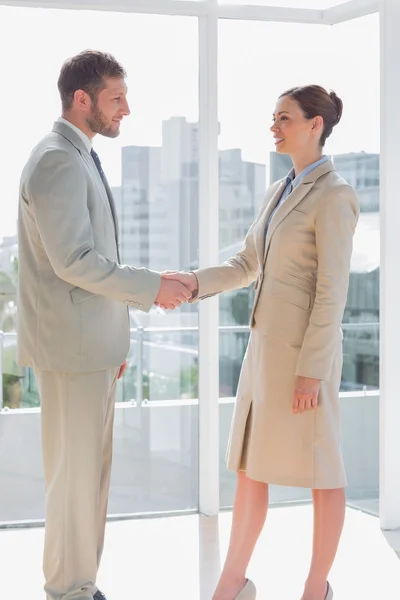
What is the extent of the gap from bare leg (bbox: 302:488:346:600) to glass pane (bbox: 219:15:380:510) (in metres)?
1.38

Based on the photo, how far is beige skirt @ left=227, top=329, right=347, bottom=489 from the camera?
2682 mm

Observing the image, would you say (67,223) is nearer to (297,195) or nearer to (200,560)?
(297,195)

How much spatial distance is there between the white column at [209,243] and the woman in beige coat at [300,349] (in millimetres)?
1176

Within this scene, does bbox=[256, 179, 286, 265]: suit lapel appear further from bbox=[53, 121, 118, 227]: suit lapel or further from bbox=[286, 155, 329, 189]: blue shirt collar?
bbox=[53, 121, 118, 227]: suit lapel

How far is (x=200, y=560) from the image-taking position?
3.40m

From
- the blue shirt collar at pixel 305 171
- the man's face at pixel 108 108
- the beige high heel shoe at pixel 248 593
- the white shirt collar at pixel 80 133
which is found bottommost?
the beige high heel shoe at pixel 248 593

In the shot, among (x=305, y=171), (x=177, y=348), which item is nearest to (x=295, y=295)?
(x=305, y=171)

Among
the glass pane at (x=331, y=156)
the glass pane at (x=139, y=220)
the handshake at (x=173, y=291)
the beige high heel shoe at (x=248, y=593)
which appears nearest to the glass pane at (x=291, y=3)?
the glass pane at (x=331, y=156)

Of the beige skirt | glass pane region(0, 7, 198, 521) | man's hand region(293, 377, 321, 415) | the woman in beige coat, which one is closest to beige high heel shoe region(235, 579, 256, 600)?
the woman in beige coat

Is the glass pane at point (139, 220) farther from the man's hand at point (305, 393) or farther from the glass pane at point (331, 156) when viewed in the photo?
the man's hand at point (305, 393)

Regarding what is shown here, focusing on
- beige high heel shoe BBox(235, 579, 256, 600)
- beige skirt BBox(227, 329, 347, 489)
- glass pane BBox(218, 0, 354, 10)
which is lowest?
beige high heel shoe BBox(235, 579, 256, 600)

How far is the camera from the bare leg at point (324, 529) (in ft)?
8.93

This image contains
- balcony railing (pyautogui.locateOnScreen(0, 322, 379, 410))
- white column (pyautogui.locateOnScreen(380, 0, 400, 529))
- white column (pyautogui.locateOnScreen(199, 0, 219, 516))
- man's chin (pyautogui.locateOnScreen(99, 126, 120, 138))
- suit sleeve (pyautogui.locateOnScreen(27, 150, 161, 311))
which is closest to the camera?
suit sleeve (pyautogui.locateOnScreen(27, 150, 161, 311))

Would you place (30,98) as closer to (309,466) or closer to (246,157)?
(246,157)
